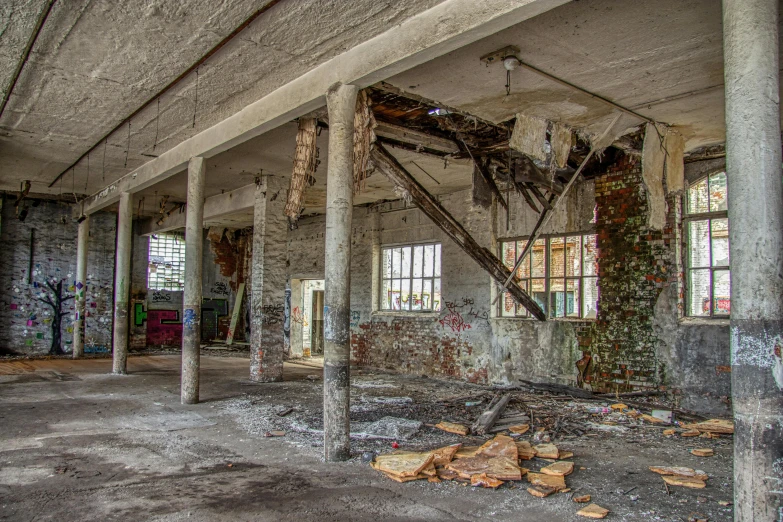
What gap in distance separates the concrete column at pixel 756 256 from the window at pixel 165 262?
54.6 ft

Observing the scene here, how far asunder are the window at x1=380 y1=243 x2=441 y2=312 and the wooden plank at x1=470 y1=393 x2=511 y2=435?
471 cm

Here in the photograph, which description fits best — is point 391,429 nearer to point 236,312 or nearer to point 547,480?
point 547,480

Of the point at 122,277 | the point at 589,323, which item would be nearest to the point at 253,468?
the point at 589,323

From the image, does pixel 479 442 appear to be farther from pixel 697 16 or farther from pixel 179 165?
pixel 179 165

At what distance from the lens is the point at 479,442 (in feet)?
19.3

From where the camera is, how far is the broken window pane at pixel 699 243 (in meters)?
7.58

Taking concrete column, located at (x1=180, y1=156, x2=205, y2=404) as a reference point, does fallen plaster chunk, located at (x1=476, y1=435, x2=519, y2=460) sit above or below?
below

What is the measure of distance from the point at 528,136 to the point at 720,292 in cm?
351

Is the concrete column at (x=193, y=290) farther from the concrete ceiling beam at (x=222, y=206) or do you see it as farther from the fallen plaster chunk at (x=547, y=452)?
the fallen plaster chunk at (x=547, y=452)

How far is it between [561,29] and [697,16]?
1.09 meters

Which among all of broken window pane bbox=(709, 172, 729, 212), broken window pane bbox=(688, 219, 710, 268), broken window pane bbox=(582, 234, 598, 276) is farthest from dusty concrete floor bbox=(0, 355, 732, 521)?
broken window pane bbox=(709, 172, 729, 212)

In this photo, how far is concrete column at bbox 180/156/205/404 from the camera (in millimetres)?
8156

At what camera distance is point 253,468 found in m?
4.96

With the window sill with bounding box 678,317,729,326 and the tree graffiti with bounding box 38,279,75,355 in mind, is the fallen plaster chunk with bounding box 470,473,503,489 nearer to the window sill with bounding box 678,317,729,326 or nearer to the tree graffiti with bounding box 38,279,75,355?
the window sill with bounding box 678,317,729,326
